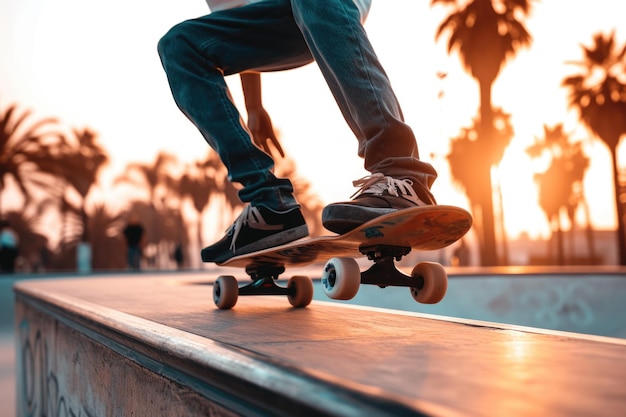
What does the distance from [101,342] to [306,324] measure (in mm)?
641

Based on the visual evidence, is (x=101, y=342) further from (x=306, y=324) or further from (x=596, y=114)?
(x=596, y=114)

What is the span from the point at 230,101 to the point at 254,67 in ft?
0.72

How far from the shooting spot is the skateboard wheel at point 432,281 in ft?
7.09

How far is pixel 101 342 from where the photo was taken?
1968 mm

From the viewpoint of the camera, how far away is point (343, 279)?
2039mm

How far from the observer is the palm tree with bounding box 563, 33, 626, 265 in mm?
27766

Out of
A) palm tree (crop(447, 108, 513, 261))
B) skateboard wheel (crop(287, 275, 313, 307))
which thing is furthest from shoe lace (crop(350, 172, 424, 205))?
palm tree (crop(447, 108, 513, 261))

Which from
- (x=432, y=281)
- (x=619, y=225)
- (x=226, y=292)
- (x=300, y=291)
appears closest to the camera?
(x=432, y=281)

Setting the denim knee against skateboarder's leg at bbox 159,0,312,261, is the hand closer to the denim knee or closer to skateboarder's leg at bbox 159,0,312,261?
skateboarder's leg at bbox 159,0,312,261

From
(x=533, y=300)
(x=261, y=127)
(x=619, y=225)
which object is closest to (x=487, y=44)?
(x=619, y=225)

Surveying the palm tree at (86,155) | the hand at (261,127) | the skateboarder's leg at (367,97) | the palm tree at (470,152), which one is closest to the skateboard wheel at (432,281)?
the skateboarder's leg at (367,97)

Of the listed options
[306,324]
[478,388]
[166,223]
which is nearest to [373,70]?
[306,324]

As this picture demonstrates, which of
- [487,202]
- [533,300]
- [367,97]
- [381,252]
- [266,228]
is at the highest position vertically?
[487,202]

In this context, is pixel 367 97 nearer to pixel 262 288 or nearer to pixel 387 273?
pixel 387 273
